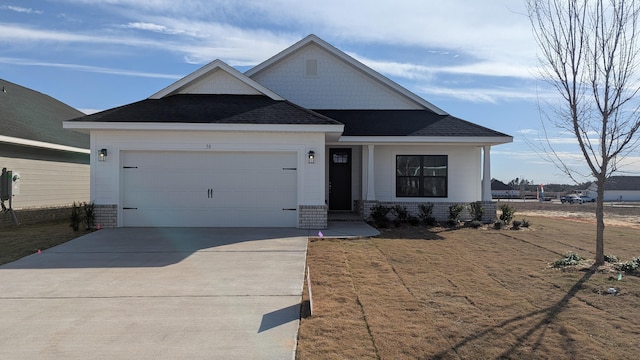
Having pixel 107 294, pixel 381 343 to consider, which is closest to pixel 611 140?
pixel 381 343

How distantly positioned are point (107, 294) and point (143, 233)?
5.50 meters

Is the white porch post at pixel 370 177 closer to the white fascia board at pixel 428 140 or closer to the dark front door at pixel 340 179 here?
the white fascia board at pixel 428 140

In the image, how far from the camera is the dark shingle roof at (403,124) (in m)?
14.8

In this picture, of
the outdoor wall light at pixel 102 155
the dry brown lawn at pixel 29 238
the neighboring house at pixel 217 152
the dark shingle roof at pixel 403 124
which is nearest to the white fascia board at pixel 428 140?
the neighboring house at pixel 217 152

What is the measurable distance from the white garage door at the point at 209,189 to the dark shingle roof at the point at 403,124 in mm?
3582

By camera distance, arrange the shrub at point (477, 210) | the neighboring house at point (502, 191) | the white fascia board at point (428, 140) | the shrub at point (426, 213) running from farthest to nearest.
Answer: the neighboring house at point (502, 191), the shrub at point (477, 210), the white fascia board at point (428, 140), the shrub at point (426, 213)

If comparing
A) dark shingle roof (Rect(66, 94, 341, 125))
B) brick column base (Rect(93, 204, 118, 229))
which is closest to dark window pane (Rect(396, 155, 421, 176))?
dark shingle roof (Rect(66, 94, 341, 125))

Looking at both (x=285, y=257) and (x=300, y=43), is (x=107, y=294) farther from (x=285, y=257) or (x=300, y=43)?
(x=300, y=43)

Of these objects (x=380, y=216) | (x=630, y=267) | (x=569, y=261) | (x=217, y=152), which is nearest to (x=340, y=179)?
(x=380, y=216)

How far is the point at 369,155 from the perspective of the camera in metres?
15.1

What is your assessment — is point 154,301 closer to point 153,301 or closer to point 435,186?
point 153,301

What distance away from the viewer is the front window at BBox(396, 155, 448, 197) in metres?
15.7

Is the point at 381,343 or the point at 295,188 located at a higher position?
the point at 295,188

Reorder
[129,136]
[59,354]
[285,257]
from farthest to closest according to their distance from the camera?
[129,136] → [285,257] → [59,354]
